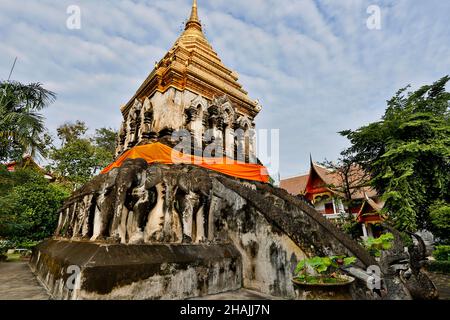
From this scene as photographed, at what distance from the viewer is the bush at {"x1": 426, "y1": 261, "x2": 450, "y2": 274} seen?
481 inches

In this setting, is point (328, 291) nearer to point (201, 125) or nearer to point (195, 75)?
point (201, 125)

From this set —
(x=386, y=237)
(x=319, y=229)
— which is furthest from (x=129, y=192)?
(x=386, y=237)

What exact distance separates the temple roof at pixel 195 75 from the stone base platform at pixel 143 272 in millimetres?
6523

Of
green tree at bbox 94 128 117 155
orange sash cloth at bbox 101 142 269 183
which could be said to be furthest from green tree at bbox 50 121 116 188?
orange sash cloth at bbox 101 142 269 183

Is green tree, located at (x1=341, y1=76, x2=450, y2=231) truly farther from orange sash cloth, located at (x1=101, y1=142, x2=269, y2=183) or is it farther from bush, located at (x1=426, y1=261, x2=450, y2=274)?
orange sash cloth, located at (x1=101, y1=142, x2=269, y2=183)

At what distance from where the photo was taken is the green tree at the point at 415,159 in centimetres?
1131

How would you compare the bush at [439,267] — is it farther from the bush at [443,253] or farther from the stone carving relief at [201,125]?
the stone carving relief at [201,125]

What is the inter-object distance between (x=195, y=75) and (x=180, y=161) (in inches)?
162

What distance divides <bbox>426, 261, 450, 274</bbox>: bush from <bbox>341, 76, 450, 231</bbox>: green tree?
2.19 meters

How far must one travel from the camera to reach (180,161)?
6984 mm

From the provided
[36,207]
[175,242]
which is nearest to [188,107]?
[175,242]
